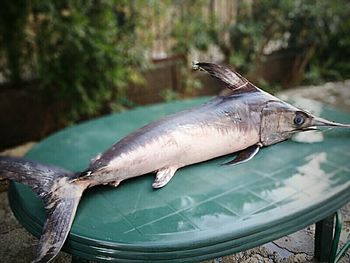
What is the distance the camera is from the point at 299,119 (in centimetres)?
132

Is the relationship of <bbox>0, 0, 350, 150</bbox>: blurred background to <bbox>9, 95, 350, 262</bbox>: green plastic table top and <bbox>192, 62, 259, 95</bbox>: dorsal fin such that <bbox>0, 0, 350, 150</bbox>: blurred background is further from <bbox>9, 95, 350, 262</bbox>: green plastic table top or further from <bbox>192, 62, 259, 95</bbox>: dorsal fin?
<bbox>192, 62, 259, 95</bbox>: dorsal fin

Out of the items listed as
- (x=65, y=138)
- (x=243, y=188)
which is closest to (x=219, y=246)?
(x=243, y=188)

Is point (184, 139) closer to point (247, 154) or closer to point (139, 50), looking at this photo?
point (247, 154)

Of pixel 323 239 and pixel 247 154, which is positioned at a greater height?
pixel 247 154

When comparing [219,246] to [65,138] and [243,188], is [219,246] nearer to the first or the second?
[243,188]

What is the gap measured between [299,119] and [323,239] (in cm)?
76

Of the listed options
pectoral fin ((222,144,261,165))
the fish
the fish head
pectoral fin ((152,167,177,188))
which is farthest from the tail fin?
the fish head

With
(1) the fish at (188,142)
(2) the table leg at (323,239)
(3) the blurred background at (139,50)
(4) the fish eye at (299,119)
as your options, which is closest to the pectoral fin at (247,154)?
(1) the fish at (188,142)

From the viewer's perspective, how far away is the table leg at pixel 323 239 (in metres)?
1.75

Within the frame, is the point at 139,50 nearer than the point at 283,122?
No

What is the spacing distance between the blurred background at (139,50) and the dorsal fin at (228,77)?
244 cm

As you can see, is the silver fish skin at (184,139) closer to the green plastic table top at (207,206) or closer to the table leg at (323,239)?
the green plastic table top at (207,206)

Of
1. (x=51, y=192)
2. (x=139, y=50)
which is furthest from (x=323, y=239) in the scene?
(x=139, y=50)

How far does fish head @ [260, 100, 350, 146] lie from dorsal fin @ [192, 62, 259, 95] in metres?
0.10
